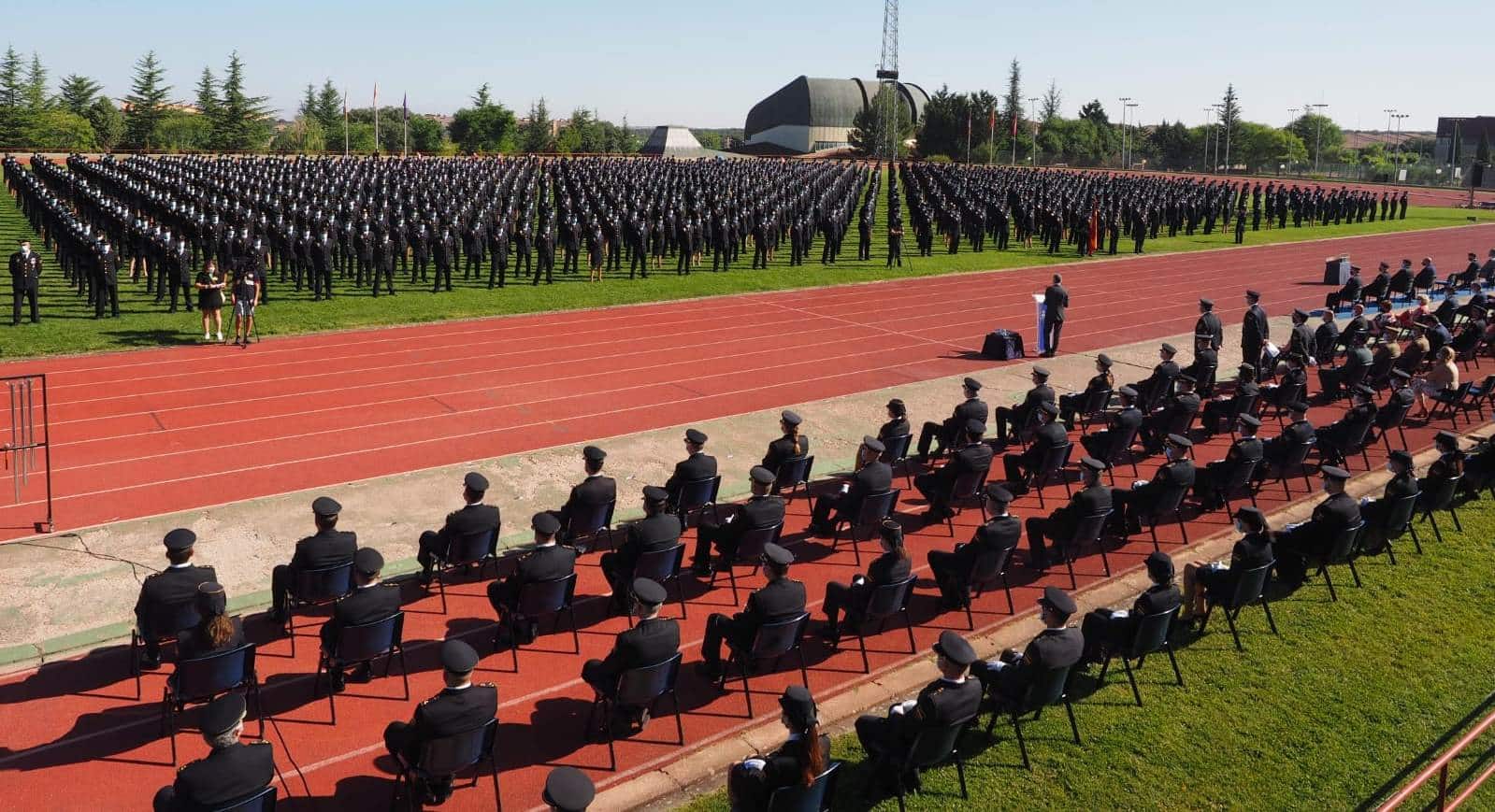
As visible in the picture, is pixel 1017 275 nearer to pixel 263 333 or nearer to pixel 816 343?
pixel 816 343

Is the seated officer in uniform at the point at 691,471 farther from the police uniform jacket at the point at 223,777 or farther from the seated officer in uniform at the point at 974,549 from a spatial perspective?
the police uniform jacket at the point at 223,777

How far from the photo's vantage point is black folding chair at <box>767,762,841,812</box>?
5.32 m

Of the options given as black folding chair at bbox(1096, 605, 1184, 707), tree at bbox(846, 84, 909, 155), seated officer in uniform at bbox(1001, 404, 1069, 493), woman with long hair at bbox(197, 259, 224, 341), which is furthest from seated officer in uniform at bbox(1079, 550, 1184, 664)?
tree at bbox(846, 84, 909, 155)

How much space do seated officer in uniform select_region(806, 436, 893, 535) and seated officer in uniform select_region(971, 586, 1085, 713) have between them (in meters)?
3.10

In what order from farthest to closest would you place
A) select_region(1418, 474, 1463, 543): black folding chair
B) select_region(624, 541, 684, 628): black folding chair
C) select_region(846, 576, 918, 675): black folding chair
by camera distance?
select_region(1418, 474, 1463, 543): black folding chair
select_region(624, 541, 684, 628): black folding chair
select_region(846, 576, 918, 675): black folding chair

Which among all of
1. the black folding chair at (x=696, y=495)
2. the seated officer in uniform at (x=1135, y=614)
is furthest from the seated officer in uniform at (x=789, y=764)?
the black folding chair at (x=696, y=495)

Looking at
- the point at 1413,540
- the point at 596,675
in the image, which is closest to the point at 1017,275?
the point at 1413,540

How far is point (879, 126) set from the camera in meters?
93.2

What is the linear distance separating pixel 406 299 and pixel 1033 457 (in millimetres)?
16503

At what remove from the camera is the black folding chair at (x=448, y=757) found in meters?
5.69

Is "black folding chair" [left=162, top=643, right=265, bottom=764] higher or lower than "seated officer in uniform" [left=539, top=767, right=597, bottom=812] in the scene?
Result: lower

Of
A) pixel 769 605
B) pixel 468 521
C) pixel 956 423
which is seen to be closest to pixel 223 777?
pixel 769 605

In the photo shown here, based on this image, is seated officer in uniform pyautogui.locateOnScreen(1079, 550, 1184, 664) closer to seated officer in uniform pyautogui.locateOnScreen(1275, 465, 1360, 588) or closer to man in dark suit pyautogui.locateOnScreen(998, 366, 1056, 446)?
seated officer in uniform pyautogui.locateOnScreen(1275, 465, 1360, 588)

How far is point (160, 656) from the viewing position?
7812mm
